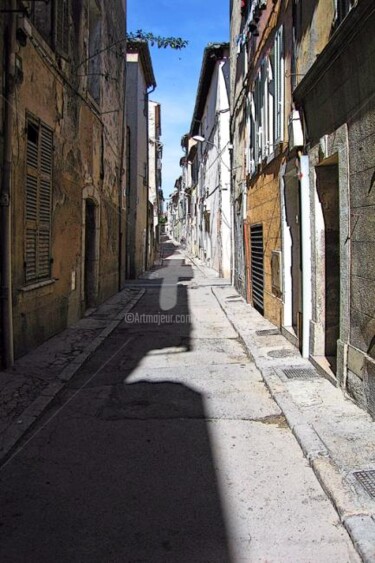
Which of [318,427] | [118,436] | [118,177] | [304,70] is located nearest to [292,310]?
[304,70]

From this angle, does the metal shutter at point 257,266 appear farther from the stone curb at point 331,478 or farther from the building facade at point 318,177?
the stone curb at point 331,478

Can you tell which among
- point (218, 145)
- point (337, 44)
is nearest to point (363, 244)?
point (337, 44)

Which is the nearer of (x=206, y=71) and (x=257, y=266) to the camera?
(x=257, y=266)

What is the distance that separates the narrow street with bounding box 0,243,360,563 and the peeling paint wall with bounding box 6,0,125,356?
5.30 feet

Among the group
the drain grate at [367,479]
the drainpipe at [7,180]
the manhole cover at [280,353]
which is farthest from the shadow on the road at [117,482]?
the manhole cover at [280,353]

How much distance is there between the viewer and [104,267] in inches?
511

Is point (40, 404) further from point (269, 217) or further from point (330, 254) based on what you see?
point (269, 217)

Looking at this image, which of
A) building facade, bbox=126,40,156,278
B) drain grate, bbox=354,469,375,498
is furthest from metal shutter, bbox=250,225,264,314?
building facade, bbox=126,40,156,278

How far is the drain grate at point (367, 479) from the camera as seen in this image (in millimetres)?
3121

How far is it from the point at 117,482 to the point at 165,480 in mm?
318

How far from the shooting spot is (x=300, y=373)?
19.6 ft

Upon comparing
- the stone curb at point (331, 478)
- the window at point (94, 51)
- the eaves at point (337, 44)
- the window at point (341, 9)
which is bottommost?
the stone curb at point (331, 478)

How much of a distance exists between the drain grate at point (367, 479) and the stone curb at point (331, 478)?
99 mm

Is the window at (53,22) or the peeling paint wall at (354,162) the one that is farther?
the window at (53,22)
